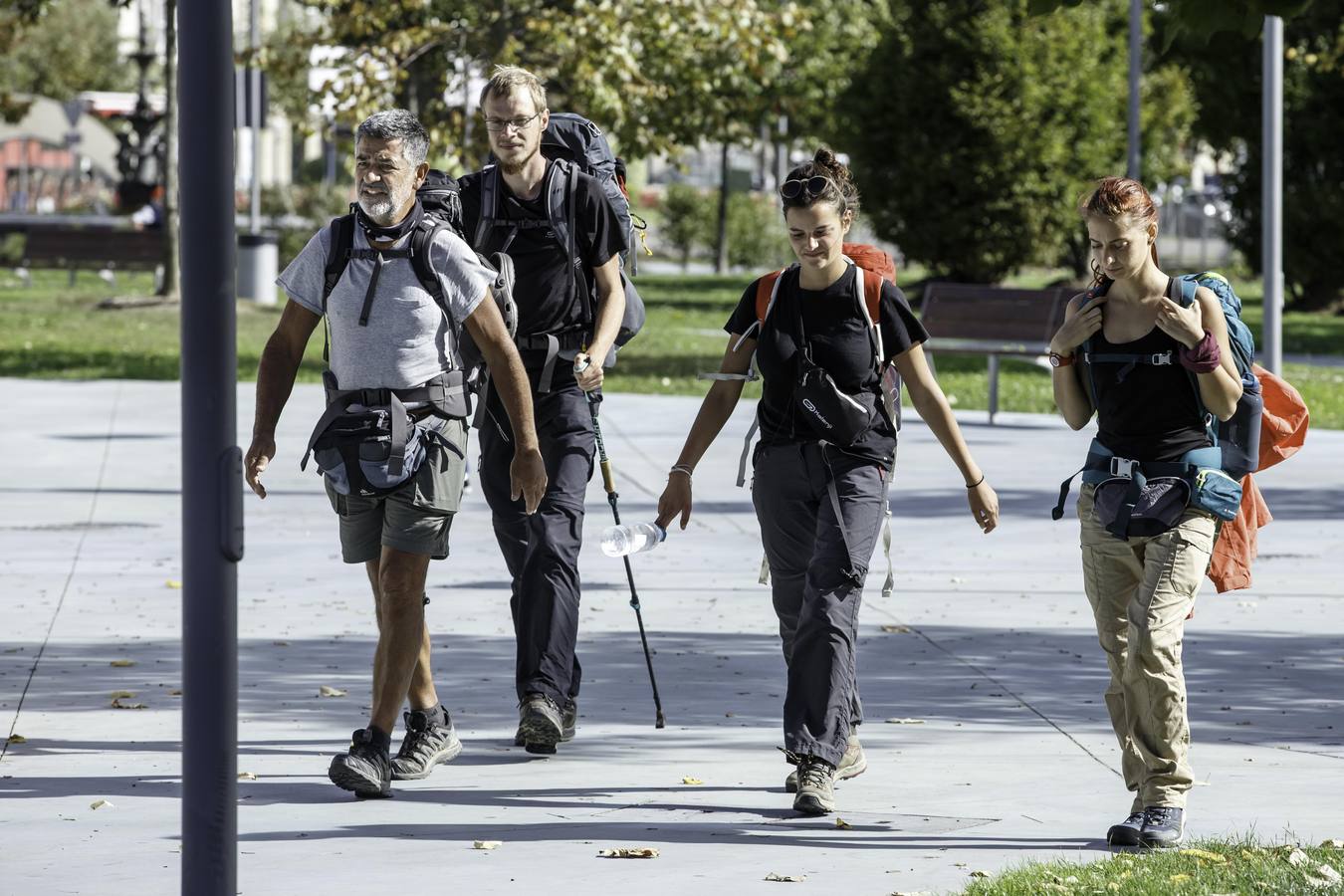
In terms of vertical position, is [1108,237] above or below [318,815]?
above

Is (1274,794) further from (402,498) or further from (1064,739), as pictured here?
(402,498)

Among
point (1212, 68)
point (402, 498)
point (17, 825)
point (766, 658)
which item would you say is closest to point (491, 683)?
point (766, 658)

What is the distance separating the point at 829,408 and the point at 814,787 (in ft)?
3.26

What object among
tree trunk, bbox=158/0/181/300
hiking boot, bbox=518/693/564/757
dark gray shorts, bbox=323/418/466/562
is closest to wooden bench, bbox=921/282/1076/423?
tree trunk, bbox=158/0/181/300

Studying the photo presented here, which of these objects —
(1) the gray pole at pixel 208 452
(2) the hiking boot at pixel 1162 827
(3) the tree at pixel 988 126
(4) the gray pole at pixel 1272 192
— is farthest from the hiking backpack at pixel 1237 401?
(3) the tree at pixel 988 126

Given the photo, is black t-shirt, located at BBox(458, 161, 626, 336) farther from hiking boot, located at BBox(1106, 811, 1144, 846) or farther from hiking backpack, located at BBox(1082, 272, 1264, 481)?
hiking boot, located at BBox(1106, 811, 1144, 846)

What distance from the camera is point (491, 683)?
768cm

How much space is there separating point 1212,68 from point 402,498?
94.8 ft

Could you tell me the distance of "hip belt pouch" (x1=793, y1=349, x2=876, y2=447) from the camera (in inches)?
236

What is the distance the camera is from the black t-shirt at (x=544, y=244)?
673 cm

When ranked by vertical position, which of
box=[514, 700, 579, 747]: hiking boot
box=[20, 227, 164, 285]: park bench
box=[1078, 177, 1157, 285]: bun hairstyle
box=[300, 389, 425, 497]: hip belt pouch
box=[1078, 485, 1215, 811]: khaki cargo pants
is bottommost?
box=[20, 227, 164, 285]: park bench

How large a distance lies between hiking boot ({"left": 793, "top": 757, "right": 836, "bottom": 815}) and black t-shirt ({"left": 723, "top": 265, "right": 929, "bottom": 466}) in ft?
2.77

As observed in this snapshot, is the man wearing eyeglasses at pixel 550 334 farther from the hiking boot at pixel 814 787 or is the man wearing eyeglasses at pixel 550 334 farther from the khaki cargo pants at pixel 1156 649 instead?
the khaki cargo pants at pixel 1156 649

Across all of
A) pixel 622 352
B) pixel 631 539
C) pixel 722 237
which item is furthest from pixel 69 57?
pixel 631 539
